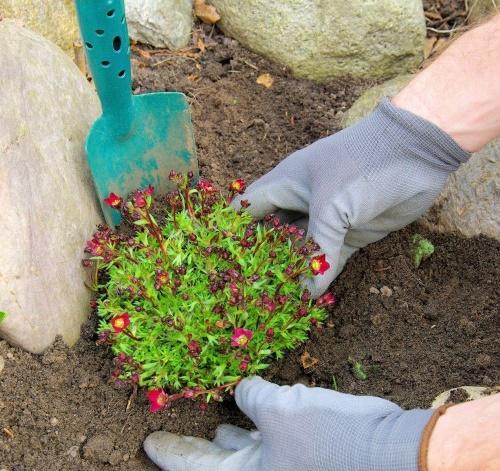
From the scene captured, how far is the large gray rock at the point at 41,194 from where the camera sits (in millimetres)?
2574

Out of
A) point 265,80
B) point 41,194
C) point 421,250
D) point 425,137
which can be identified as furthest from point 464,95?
point 41,194

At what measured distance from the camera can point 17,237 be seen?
2.56m

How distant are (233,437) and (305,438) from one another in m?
Answer: 0.45

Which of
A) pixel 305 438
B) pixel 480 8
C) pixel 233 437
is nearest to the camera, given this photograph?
pixel 305 438

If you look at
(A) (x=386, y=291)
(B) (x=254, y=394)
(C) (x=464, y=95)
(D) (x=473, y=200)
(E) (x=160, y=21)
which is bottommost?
(A) (x=386, y=291)

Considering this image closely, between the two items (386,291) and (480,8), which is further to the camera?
(480,8)

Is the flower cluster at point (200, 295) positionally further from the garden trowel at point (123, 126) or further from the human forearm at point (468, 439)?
the human forearm at point (468, 439)

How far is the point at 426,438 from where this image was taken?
2.11 meters

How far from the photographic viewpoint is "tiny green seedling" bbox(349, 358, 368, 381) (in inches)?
111

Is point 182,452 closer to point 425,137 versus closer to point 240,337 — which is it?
point 240,337

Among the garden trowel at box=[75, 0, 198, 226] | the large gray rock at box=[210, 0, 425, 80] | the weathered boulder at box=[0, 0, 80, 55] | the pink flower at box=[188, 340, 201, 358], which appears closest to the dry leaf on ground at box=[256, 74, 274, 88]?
the large gray rock at box=[210, 0, 425, 80]

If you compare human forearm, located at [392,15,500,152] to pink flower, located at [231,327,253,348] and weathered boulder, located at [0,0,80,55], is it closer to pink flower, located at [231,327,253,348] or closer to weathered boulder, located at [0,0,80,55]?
pink flower, located at [231,327,253,348]

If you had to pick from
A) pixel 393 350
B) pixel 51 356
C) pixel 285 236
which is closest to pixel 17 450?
pixel 51 356

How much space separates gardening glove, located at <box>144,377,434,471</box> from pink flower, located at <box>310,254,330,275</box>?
432mm
